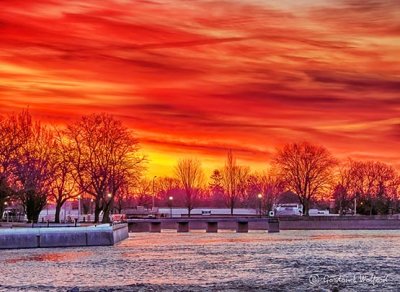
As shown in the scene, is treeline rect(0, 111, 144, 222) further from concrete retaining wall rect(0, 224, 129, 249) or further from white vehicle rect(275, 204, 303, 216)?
white vehicle rect(275, 204, 303, 216)

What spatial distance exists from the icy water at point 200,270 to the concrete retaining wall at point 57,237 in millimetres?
3761

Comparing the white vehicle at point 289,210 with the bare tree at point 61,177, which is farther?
the white vehicle at point 289,210

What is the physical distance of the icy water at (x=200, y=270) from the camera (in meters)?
44.1

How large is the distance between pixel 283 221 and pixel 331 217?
31.2 feet

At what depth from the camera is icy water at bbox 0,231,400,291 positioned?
4406 cm

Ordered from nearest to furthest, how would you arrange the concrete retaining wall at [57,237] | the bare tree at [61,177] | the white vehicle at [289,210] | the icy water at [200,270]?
1. the icy water at [200,270]
2. the concrete retaining wall at [57,237]
3. the bare tree at [61,177]
4. the white vehicle at [289,210]

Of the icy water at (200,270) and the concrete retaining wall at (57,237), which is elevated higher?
the concrete retaining wall at (57,237)

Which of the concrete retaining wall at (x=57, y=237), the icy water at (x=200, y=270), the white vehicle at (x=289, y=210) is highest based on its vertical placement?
the white vehicle at (x=289, y=210)

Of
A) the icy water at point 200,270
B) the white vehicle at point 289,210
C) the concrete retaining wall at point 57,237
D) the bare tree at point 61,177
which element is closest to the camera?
the icy water at point 200,270

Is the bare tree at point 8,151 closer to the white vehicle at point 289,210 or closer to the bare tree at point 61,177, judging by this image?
the bare tree at point 61,177

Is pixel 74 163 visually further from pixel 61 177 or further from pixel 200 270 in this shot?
pixel 200 270

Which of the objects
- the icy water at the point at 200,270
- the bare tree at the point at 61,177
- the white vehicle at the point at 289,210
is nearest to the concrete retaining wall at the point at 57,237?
the icy water at the point at 200,270

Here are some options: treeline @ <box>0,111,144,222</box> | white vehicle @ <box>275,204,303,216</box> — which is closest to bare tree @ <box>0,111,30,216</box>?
treeline @ <box>0,111,144,222</box>

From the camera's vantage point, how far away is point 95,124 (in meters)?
126
